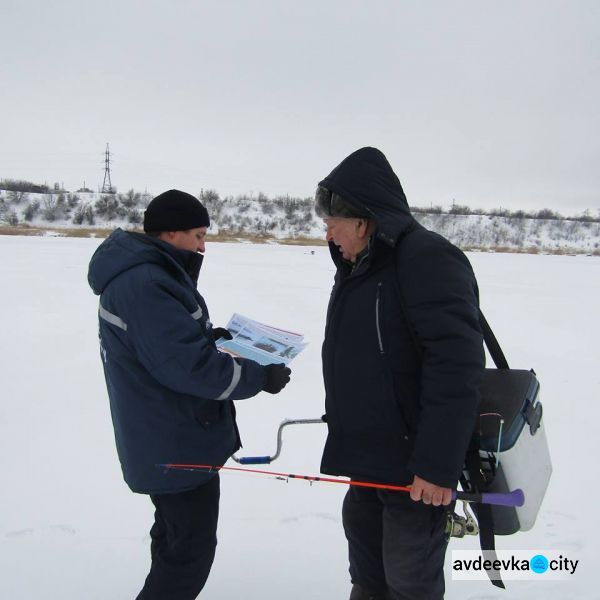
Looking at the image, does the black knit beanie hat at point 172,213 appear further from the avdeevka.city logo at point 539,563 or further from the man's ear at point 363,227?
the avdeevka.city logo at point 539,563

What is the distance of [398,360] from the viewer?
1.47 metres

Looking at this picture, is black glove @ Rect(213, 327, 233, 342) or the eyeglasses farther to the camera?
black glove @ Rect(213, 327, 233, 342)

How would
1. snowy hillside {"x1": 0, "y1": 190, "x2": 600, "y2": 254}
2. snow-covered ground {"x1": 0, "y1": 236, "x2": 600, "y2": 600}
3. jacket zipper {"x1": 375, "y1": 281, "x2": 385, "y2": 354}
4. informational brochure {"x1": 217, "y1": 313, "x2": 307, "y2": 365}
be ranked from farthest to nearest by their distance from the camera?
snowy hillside {"x1": 0, "y1": 190, "x2": 600, "y2": 254} < snow-covered ground {"x1": 0, "y1": 236, "x2": 600, "y2": 600} < informational brochure {"x1": 217, "y1": 313, "x2": 307, "y2": 365} < jacket zipper {"x1": 375, "y1": 281, "x2": 385, "y2": 354}

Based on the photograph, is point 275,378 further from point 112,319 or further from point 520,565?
point 520,565

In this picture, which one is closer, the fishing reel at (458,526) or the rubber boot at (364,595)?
the fishing reel at (458,526)

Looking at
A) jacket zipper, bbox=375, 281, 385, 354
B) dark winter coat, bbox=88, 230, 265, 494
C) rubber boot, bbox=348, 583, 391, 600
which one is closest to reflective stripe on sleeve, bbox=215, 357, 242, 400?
dark winter coat, bbox=88, 230, 265, 494

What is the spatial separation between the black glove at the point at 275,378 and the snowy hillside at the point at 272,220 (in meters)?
33.4

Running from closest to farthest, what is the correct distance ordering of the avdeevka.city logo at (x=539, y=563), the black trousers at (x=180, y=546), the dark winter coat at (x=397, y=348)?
the dark winter coat at (x=397, y=348)
the black trousers at (x=180, y=546)
the avdeevka.city logo at (x=539, y=563)

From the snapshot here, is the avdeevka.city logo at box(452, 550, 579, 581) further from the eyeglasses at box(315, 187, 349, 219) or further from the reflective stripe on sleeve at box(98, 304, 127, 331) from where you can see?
the reflective stripe on sleeve at box(98, 304, 127, 331)

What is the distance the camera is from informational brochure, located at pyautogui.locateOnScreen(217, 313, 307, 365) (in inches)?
70.9

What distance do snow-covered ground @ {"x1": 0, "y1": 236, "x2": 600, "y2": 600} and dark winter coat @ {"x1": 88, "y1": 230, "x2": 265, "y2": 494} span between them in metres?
0.83

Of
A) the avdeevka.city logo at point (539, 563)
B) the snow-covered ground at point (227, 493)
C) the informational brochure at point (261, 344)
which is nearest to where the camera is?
the informational brochure at point (261, 344)

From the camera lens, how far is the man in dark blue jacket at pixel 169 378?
1.43m

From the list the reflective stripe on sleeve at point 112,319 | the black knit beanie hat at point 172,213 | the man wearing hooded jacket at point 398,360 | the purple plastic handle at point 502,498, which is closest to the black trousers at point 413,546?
the man wearing hooded jacket at point 398,360
